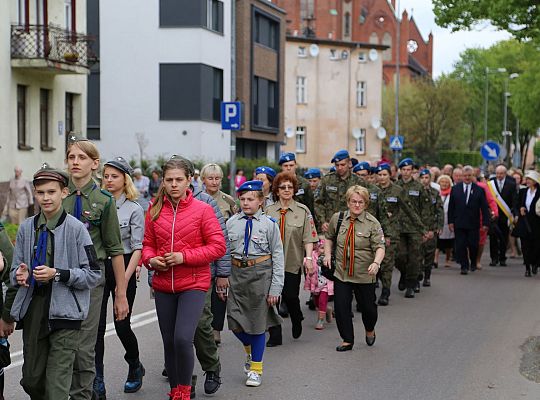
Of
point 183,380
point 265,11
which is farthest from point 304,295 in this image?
point 265,11

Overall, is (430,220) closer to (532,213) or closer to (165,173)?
(532,213)

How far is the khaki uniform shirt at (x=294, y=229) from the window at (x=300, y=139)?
56.2 meters

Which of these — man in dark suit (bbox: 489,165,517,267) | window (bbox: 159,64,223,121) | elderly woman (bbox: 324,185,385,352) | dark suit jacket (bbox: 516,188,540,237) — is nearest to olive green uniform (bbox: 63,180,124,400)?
elderly woman (bbox: 324,185,385,352)

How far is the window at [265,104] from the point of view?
46312mm

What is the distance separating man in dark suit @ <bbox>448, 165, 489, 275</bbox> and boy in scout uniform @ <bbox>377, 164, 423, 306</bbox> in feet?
10.9

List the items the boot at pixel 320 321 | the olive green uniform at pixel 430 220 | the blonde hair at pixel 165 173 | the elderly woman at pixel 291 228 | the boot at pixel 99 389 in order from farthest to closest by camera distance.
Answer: the olive green uniform at pixel 430 220 < the boot at pixel 320 321 < the elderly woman at pixel 291 228 < the boot at pixel 99 389 < the blonde hair at pixel 165 173

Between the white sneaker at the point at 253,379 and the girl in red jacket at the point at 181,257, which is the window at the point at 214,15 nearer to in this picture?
the white sneaker at the point at 253,379

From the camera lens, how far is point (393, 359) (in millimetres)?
9523

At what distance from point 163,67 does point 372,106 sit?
32.1 m

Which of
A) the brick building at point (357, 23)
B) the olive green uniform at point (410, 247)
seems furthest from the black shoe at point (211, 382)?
the brick building at point (357, 23)

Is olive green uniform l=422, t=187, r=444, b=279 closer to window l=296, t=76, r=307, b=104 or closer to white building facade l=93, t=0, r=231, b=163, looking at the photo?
white building facade l=93, t=0, r=231, b=163

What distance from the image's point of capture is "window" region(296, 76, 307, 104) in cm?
6625

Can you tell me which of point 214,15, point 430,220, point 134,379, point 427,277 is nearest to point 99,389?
Answer: point 134,379

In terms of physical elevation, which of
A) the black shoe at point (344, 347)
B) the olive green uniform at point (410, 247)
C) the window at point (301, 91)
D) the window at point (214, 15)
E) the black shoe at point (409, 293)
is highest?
the window at point (214, 15)
